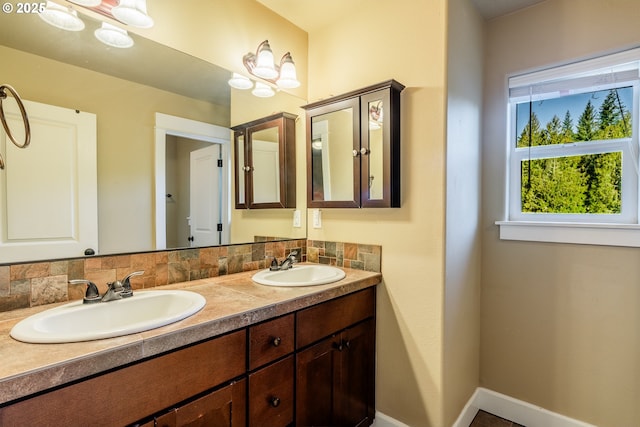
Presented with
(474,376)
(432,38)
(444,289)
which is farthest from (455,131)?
(474,376)

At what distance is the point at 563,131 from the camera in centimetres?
176

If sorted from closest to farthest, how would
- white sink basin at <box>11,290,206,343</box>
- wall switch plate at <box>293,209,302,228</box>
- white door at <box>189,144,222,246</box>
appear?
white sink basin at <box>11,290,206,343</box> < white door at <box>189,144,222,246</box> < wall switch plate at <box>293,209,302,228</box>

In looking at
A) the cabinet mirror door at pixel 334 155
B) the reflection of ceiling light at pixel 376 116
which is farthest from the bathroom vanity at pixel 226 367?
the reflection of ceiling light at pixel 376 116

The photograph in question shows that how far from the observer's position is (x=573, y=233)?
1621 millimetres

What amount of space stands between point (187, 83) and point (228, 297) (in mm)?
1068

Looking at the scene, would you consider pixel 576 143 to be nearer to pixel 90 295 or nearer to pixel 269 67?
pixel 269 67

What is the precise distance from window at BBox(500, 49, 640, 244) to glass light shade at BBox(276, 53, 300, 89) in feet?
4.23

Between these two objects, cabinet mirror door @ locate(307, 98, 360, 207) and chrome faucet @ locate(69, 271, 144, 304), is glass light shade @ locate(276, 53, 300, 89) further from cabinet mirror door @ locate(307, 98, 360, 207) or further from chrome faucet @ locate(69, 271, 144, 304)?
chrome faucet @ locate(69, 271, 144, 304)

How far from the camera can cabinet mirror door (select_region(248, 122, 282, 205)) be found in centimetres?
191

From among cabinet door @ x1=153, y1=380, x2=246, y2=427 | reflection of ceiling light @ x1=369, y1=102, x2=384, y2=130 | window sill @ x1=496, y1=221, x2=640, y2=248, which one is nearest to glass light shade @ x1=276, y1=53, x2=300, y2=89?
reflection of ceiling light @ x1=369, y1=102, x2=384, y2=130

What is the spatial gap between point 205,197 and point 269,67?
2.68ft

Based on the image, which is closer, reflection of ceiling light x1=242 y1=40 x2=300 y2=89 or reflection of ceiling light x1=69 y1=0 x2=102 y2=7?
reflection of ceiling light x1=69 y1=0 x2=102 y2=7

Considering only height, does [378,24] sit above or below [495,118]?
above

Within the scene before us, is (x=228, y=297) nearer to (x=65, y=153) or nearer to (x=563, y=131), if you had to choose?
(x=65, y=153)
